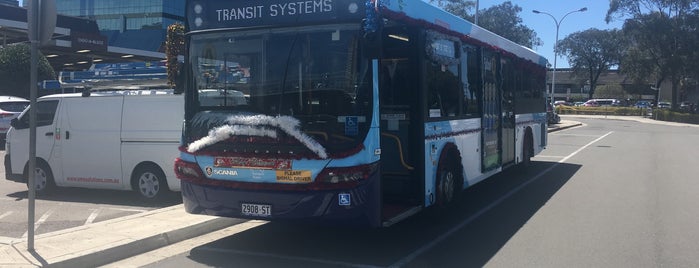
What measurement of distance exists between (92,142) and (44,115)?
1.15 meters

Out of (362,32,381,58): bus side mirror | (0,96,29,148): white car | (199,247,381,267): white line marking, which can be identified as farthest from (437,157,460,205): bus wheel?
(0,96,29,148): white car

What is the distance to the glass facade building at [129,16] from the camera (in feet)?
222

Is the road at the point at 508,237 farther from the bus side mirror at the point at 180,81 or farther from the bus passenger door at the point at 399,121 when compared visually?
the bus side mirror at the point at 180,81

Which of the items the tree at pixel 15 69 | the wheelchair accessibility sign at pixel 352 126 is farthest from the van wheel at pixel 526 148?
the tree at pixel 15 69

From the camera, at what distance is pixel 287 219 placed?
237 inches

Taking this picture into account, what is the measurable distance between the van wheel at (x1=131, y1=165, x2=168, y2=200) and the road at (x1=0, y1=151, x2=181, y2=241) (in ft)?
0.53

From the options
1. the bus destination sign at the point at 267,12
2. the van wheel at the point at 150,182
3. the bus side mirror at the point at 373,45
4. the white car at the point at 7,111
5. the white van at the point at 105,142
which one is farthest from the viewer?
the white car at the point at 7,111

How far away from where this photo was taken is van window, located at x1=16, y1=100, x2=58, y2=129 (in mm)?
10039

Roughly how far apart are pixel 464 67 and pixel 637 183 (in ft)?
18.9

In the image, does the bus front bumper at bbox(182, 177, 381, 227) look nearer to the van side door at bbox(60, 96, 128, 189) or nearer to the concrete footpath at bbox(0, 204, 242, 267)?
the concrete footpath at bbox(0, 204, 242, 267)

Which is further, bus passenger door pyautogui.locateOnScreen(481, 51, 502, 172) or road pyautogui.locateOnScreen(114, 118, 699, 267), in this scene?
bus passenger door pyautogui.locateOnScreen(481, 51, 502, 172)

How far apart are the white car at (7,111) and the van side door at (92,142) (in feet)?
31.8

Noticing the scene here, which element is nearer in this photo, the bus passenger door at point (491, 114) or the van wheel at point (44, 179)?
the bus passenger door at point (491, 114)

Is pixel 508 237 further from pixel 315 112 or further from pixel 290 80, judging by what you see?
pixel 290 80
